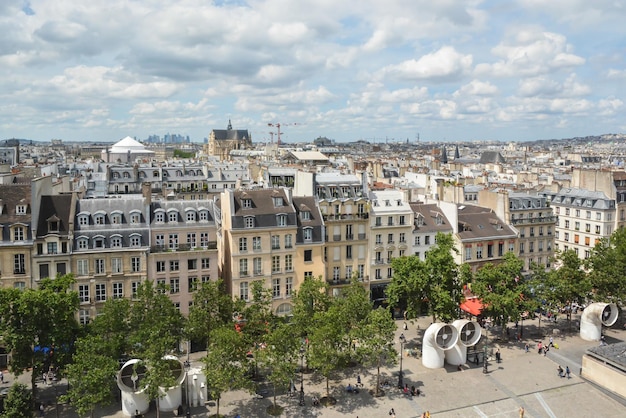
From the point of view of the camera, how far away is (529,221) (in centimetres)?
7944

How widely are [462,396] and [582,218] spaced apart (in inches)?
2022

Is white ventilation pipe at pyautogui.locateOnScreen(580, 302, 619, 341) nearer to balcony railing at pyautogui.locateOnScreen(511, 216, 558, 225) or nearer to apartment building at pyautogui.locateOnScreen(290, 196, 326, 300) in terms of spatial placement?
balcony railing at pyautogui.locateOnScreen(511, 216, 558, 225)

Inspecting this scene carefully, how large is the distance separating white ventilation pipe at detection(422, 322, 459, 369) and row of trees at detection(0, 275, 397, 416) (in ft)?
20.7

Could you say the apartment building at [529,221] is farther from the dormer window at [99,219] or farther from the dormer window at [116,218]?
the dormer window at [99,219]

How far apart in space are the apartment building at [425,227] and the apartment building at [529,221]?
9.98 metres

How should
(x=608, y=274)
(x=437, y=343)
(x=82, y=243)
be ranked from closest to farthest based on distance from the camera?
(x=437, y=343), (x=82, y=243), (x=608, y=274)

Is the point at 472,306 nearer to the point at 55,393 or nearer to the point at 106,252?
the point at 106,252

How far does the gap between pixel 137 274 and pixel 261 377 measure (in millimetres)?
16758

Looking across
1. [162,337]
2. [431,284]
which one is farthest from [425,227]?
[162,337]

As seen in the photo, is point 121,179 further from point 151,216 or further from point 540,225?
point 540,225

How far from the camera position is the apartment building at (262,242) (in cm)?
6056

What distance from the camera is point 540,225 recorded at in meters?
80.2

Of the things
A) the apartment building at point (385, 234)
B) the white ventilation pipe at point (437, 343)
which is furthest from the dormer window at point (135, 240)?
the white ventilation pipe at point (437, 343)

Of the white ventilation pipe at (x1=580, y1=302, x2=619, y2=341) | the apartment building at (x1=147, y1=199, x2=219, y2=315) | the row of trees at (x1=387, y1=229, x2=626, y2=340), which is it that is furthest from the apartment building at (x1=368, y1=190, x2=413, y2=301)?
the white ventilation pipe at (x1=580, y1=302, x2=619, y2=341)
